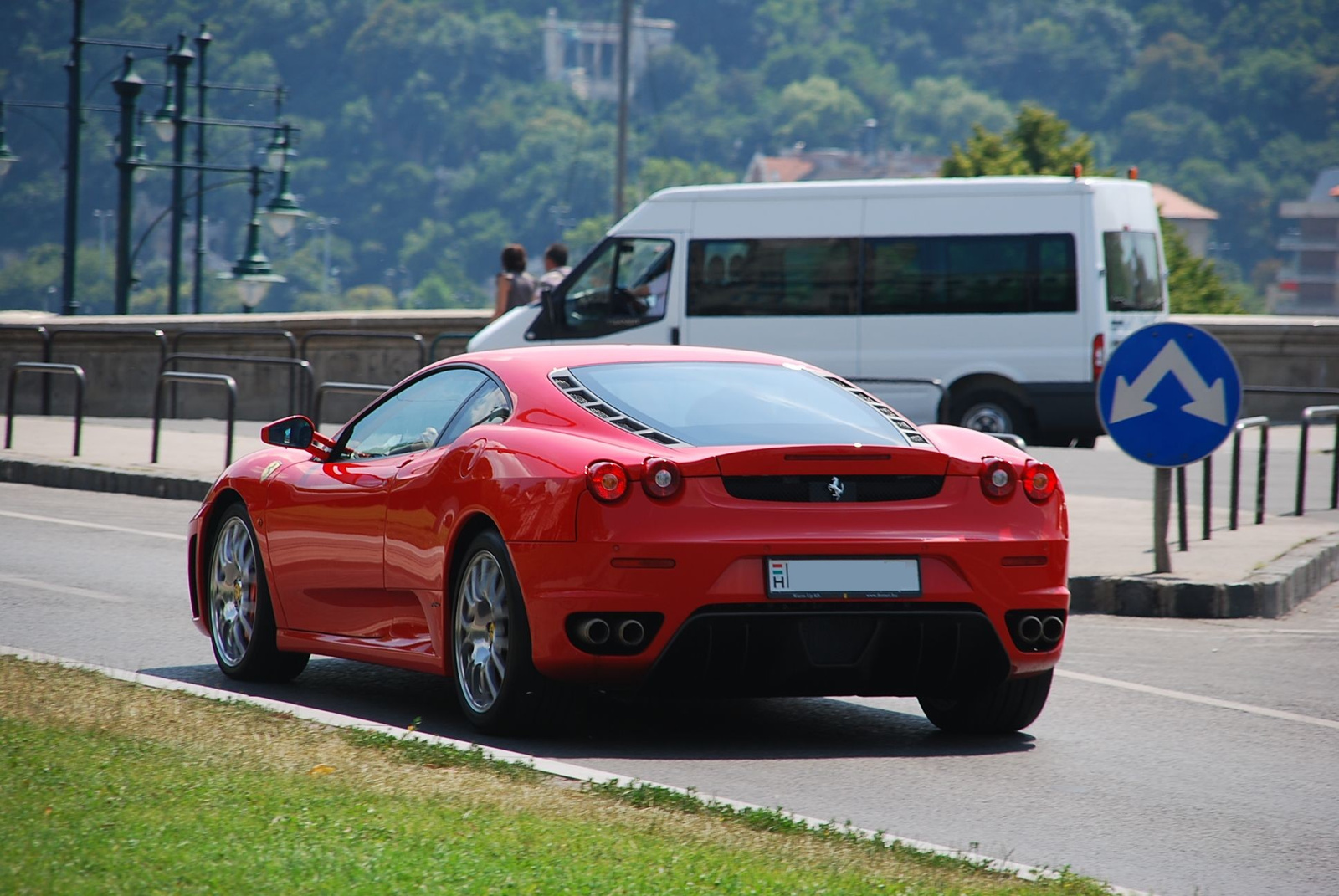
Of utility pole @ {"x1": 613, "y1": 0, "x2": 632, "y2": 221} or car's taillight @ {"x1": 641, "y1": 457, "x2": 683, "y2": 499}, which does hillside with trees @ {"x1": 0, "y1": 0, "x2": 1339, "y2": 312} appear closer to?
utility pole @ {"x1": 613, "y1": 0, "x2": 632, "y2": 221}

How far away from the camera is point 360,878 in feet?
14.2

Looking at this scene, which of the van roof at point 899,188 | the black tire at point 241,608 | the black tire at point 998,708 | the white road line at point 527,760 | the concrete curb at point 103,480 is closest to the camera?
the white road line at point 527,760

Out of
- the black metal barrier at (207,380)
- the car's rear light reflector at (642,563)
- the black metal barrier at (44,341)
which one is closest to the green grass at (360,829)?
the car's rear light reflector at (642,563)

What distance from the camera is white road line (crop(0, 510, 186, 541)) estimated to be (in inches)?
519

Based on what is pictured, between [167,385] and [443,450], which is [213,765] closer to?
[443,450]

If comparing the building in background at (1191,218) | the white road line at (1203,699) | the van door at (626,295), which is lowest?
the white road line at (1203,699)

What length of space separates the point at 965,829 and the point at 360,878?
181 cm

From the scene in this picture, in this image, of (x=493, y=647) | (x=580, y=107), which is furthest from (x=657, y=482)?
(x=580, y=107)

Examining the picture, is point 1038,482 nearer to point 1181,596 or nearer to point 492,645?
point 492,645

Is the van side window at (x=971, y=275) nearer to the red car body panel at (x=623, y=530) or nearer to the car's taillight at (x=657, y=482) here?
the red car body panel at (x=623, y=530)

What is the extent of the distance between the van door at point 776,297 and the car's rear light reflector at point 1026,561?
1457cm

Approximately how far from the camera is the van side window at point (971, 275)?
2059 centimetres

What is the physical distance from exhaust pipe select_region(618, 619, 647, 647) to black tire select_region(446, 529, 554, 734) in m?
0.29

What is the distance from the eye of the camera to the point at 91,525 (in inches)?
543
